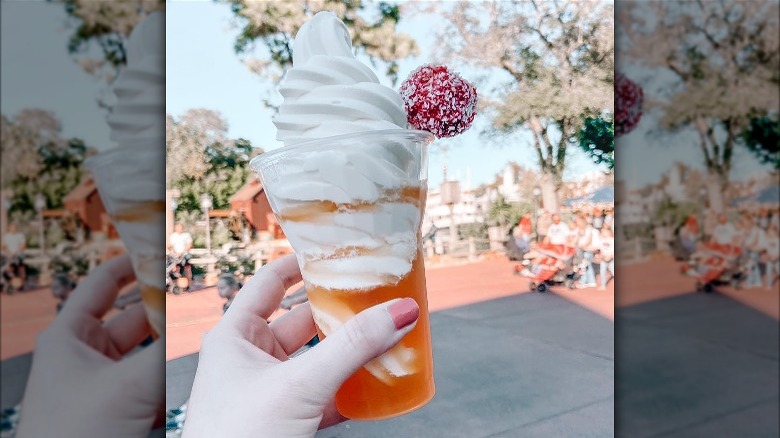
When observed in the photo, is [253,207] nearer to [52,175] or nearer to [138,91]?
[52,175]

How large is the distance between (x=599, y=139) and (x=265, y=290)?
3.02 m

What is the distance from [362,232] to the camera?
1.57 feet

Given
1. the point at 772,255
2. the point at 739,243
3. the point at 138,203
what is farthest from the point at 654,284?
the point at 138,203

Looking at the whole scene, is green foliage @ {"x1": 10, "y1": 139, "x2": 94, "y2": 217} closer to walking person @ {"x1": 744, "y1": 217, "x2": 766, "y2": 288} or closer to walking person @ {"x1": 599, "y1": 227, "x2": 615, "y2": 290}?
walking person @ {"x1": 599, "y1": 227, "x2": 615, "y2": 290}

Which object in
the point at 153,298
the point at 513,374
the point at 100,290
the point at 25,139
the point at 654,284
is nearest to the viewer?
the point at 153,298

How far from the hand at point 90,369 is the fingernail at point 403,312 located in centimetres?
53

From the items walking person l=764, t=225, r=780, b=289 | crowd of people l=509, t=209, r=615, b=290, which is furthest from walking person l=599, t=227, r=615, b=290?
walking person l=764, t=225, r=780, b=289

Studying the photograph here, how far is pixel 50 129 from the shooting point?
6.57ft

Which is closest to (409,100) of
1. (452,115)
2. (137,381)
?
(452,115)

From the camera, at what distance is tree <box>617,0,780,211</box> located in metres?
2.84

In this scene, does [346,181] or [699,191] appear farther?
[699,191]

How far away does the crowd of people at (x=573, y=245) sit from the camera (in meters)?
3.27

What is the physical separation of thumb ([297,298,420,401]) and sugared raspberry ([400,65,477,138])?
21 centimetres

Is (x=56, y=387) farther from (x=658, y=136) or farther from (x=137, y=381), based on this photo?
(x=658, y=136)
